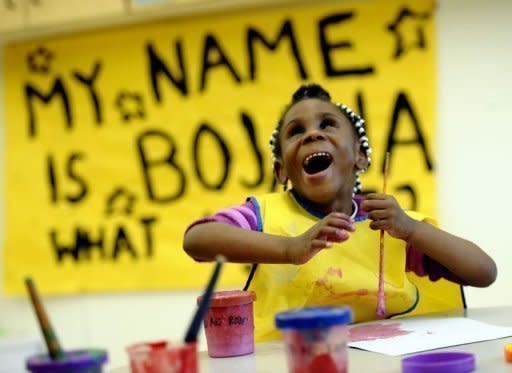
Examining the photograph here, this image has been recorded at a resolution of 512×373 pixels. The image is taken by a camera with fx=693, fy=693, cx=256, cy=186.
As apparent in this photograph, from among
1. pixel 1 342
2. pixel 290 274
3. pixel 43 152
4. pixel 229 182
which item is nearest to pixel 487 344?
pixel 290 274

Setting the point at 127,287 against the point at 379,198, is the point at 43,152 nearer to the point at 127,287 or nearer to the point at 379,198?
the point at 127,287

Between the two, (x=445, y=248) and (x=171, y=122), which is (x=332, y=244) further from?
(x=171, y=122)

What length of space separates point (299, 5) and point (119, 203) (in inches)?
31.6

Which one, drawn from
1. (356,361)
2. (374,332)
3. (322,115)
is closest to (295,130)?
(322,115)

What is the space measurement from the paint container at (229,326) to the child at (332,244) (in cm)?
13

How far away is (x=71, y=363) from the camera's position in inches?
19.3

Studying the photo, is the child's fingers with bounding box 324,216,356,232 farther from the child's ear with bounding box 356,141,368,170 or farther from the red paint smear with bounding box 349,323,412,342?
the child's ear with bounding box 356,141,368,170

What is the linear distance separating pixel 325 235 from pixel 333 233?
0.05 feet

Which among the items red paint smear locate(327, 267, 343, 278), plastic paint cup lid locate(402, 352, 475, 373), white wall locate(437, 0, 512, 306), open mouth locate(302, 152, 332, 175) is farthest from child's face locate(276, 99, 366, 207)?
white wall locate(437, 0, 512, 306)

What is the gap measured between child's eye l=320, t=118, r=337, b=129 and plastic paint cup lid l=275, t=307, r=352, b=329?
692 mm

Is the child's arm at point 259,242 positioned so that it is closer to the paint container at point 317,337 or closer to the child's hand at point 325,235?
the child's hand at point 325,235

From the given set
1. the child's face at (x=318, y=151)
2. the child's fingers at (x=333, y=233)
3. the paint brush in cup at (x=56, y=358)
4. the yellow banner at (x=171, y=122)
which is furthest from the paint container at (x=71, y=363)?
the yellow banner at (x=171, y=122)

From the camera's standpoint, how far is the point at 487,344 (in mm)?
766

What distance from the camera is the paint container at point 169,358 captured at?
543mm
